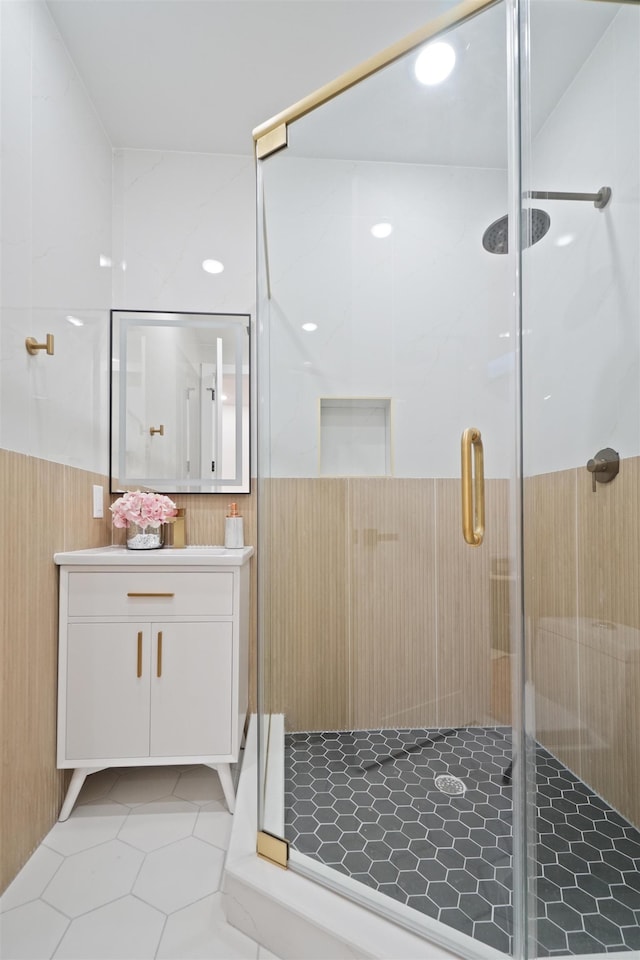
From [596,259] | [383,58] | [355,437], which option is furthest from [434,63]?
[355,437]

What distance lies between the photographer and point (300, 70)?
6.02 ft

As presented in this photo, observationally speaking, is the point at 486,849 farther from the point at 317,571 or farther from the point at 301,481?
the point at 301,481

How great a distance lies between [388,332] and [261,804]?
125 centimetres

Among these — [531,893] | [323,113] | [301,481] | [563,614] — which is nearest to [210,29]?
[323,113]

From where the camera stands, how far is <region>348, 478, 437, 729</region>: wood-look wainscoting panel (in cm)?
117

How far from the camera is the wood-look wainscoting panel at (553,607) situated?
999 millimetres

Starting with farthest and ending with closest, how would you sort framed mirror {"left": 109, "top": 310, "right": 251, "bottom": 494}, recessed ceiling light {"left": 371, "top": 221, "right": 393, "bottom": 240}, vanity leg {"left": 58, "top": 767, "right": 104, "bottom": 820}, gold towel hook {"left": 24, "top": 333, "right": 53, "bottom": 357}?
framed mirror {"left": 109, "top": 310, "right": 251, "bottom": 494}
vanity leg {"left": 58, "top": 767, "right": 104, "bottom": 820}
gold towel hook {"left": 24, "top": 333, "right": 53, "bottom": 357}
recessed ceiling light {"left": 371, "top": 221, "right": 393, "bottom": 240}

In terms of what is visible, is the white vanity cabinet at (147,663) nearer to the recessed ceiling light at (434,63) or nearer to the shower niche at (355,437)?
the shower niche at (355,437)

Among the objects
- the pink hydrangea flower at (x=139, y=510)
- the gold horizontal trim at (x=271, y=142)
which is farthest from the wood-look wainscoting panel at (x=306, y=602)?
the gold horizontal trim at (x=271, y=142)

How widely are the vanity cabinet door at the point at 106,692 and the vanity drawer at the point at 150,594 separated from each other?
0.19ft

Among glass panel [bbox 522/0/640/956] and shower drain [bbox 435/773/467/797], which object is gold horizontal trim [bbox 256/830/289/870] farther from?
glass panel [bbox 522/0/640/956]

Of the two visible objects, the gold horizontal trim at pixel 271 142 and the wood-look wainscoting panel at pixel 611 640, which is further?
the gold horizontal trim at pixel 271 142

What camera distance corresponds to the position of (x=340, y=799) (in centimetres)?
122

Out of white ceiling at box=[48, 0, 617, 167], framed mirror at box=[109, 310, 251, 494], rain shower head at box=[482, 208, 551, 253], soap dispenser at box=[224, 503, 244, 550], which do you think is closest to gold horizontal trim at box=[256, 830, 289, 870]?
soap dispenser at box=[224, 503, 244, 550]
